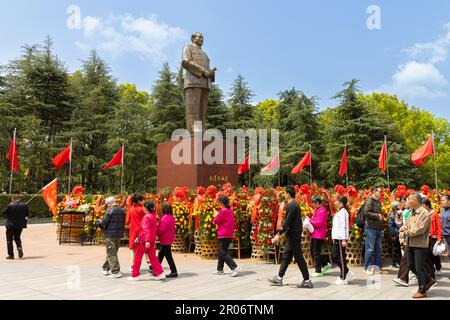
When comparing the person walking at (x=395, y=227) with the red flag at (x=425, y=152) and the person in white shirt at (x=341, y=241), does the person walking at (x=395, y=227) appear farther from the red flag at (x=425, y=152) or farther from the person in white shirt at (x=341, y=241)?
the red flag at (x=425, y=152)

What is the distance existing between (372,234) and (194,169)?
265 inches

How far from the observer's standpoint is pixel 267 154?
32.1 meters

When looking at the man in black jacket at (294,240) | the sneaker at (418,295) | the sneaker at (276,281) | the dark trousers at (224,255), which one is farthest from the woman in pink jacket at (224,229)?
the sneaker at (418,295)

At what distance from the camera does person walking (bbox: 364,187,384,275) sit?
6949 mm

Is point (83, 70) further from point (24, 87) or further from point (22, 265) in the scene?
point (22, 265)

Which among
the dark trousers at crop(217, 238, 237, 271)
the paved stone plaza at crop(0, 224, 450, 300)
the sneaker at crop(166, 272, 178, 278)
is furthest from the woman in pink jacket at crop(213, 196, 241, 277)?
the sneaker at crop(166, 272, 178, 278)

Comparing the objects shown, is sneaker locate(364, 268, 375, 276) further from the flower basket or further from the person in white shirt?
the flower basket

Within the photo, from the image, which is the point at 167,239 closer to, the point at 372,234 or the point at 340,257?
the point at 340,257

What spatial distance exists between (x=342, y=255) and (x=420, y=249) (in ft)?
4.44

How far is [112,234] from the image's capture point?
6984mm

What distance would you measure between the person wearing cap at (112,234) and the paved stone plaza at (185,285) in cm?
20

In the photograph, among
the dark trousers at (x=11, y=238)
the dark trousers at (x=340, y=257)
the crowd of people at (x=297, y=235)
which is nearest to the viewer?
the crowd of people at (x=297, y=235)

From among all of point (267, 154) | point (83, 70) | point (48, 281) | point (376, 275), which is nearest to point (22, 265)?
point (48, 281)

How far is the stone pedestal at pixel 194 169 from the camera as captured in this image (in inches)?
494
